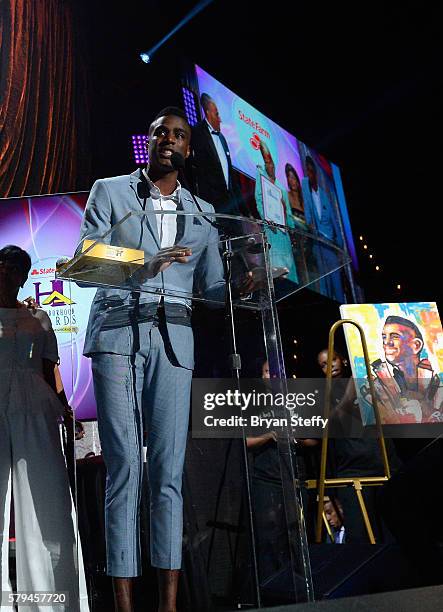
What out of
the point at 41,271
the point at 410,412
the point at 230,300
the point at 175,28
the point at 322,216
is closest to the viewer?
the point at 230,300

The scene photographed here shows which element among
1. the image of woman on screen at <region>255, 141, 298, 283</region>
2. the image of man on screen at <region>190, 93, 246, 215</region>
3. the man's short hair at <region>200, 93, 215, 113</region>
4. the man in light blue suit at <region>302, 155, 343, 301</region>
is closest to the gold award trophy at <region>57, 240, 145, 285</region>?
the image of man on screen at <region>190, 93, 246, 215</region>

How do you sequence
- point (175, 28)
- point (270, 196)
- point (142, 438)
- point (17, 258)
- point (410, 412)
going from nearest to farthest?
1. point (142, 438)
2. point (17, 258)
3. point (410, 412)
4. point (175, 28)
5. point (270, 196)

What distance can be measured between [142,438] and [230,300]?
0.40 m

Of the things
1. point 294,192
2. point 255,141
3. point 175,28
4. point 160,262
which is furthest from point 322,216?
point 160,262

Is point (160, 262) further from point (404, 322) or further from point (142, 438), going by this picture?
point (404, 322)

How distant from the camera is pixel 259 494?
1.50m

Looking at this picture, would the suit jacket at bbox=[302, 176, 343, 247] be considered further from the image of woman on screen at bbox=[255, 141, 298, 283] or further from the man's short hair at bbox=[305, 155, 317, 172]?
the image of woman on screen at bbox=[255, 141, 298, 283]

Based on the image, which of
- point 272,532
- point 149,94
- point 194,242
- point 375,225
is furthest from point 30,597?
point 375,225

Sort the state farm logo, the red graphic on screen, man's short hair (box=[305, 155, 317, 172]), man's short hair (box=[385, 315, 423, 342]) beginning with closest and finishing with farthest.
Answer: the state farm logo < man's short hair (box=[385, 315, 423, 342]) < the red graphic on screen < man's short hair (box=[305, 155, 317, 172])

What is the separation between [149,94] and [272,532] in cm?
300

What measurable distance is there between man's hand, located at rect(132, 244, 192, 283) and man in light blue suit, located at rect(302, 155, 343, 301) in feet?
10.4

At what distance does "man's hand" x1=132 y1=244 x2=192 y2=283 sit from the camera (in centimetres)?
150

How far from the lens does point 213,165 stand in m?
3.73

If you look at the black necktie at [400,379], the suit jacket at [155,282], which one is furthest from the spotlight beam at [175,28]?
the suit jacket at [155,282]
